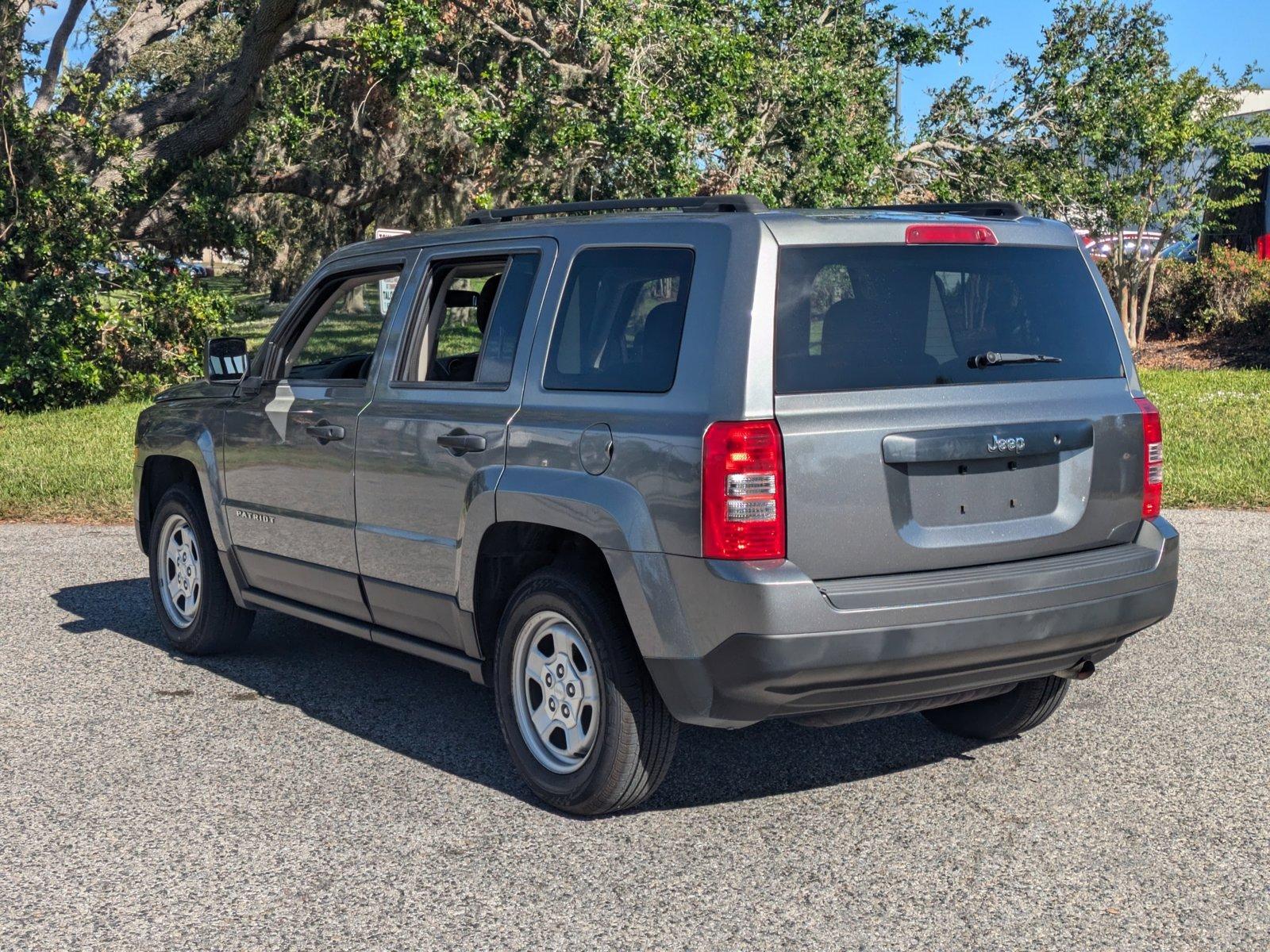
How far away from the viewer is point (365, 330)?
20.0 ft

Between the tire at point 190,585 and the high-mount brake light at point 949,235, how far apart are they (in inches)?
147

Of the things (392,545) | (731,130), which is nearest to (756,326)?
(392,545)

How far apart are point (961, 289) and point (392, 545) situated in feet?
7.40

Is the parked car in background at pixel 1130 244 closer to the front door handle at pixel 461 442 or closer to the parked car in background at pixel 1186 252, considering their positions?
the parked car in background at pixel 1186 252

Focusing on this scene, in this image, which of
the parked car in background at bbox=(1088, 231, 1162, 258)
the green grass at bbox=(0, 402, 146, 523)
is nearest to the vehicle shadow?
the green grass at bbox=(0, 402, 146, 523)

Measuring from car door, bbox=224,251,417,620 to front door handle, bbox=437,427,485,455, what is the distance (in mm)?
656

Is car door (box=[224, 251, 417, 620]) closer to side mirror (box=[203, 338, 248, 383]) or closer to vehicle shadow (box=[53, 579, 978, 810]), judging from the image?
side mirror (box=[203, 338, 248, 383])

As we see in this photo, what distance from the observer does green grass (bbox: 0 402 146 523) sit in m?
11.7

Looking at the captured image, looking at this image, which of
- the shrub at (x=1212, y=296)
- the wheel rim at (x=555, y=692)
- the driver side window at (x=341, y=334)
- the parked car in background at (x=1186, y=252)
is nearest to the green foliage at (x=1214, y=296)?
the shrub at (x=1212, y=296)

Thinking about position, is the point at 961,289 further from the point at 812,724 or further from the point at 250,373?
the point at 250,373

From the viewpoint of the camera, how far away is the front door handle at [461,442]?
5.02m

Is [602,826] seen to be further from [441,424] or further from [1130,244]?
[1130,244]

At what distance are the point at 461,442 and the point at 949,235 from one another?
176 centimetres

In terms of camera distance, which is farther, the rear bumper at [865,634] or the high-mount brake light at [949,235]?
the high-mount brake light at [949,235]
